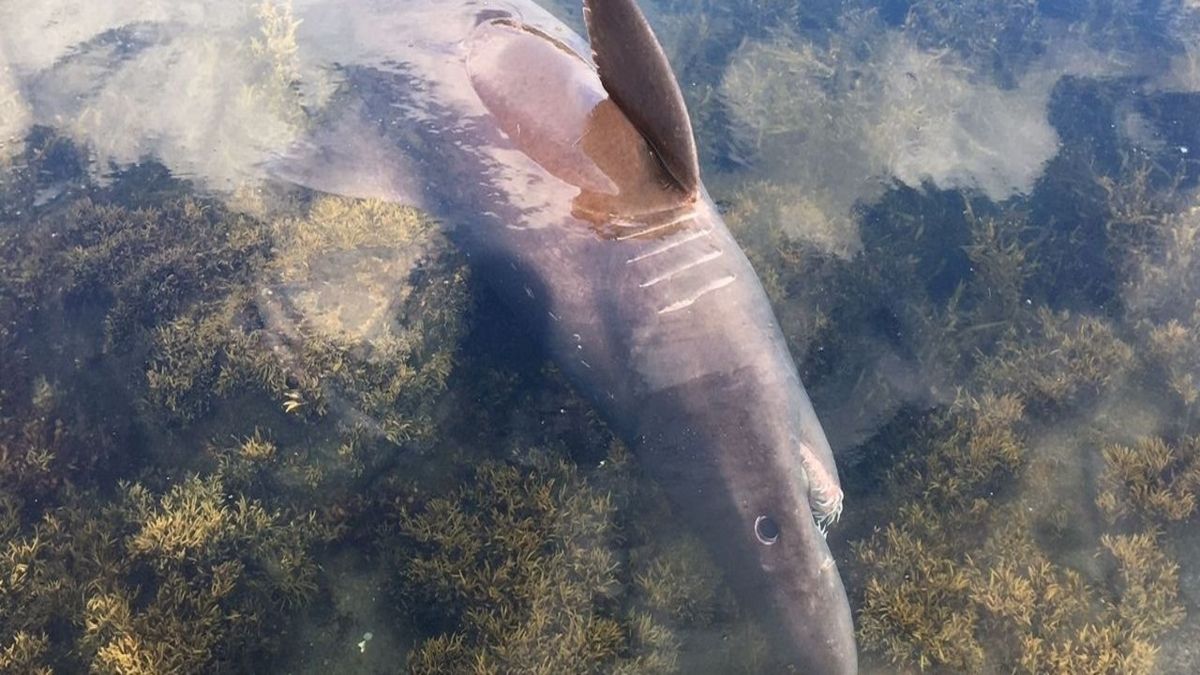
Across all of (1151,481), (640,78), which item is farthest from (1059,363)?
(640,78)

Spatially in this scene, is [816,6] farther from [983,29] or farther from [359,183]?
[359,183]

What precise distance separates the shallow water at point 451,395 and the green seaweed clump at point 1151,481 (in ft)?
0.06

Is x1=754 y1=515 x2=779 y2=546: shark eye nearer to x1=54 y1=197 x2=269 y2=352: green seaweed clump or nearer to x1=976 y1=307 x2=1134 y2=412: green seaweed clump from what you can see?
x1=976 y1=307 x2=1134 y2=412: green seaweed clump

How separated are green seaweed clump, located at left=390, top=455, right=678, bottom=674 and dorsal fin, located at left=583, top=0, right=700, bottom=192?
198cm

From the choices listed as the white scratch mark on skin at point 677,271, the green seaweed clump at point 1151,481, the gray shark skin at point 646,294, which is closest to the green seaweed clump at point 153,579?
the gray shark skin at point 646,294

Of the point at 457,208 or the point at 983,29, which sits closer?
the point at 457,208

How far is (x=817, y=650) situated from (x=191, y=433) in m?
3.74

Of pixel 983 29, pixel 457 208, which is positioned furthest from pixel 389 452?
pixel 983 29

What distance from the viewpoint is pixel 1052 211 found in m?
5.84

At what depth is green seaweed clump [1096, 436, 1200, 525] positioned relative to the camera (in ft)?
14.3

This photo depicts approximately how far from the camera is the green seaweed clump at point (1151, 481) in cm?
436

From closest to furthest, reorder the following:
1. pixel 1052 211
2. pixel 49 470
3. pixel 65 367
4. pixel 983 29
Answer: pixel 49 470 → pixel 65 367 → pixel 1052 211 → pixel 983 29

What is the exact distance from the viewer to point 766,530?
3.82m

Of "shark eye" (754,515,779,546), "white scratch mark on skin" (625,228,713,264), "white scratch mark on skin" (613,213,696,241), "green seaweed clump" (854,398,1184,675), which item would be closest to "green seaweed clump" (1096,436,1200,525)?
"green seaweed clump" (854,398,1184,675)
